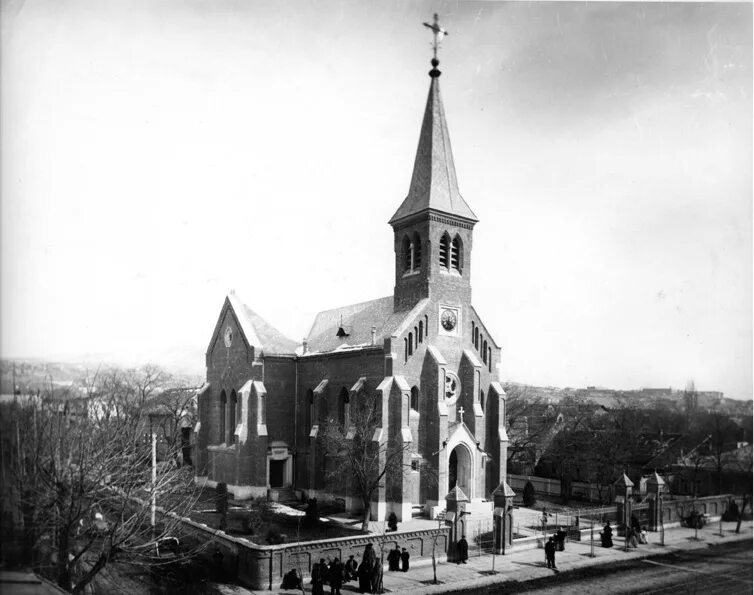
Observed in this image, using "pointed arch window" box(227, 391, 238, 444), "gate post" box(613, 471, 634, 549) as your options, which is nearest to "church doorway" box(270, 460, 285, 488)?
"pointed arch window" box(227, 391, 238, 444)

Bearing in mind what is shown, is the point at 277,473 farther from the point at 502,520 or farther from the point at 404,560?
the point at 404,560

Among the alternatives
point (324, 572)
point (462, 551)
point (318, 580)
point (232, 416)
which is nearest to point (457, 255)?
point (462, 551)

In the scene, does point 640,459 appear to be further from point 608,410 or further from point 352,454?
point 352,454

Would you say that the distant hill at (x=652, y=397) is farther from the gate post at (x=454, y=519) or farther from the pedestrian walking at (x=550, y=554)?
the gate post at (x=454, y=519)

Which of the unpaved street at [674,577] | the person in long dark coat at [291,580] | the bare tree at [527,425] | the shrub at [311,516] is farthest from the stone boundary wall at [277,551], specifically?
the bare tree at [527,425]

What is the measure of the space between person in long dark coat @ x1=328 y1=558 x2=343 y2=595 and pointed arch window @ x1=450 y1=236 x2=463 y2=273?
14.5 meters

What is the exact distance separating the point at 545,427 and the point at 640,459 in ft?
17.5

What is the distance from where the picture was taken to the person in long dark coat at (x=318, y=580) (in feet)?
48.3

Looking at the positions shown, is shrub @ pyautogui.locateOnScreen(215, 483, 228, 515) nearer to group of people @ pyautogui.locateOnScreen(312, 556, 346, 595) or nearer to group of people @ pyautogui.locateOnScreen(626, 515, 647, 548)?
group of people @ pyautogui.locateOnScreen(312, 556, 346, 595)

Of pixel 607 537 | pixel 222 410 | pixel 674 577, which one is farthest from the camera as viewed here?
pixel 222 410

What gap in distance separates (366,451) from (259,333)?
371 inches

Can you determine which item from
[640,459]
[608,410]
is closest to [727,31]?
[608,410]

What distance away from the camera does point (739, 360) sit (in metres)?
16.7

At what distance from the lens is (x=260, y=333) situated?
3038 cm
